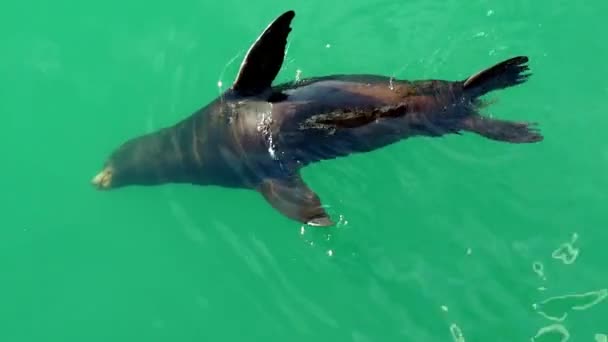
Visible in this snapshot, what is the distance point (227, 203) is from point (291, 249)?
2.53 feet

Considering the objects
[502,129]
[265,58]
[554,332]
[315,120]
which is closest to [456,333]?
[554,332]

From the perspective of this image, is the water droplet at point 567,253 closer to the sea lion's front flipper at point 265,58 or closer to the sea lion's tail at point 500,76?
the sea lion's tail at point 500,76

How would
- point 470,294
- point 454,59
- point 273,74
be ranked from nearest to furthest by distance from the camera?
point 273,74 → point 470,294 → point 454,59

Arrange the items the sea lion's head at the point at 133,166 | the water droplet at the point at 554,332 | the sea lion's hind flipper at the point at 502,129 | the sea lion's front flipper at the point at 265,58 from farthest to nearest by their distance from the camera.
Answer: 1. the sea lion's head at the point at 133,166
2. the water droplet at the point at 554,332
3. the sea lion's hind flipper at the point at 502,129
4. the sea lion's front flipper at the point at 265,58

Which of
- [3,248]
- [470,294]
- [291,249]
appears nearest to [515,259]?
[470,294]

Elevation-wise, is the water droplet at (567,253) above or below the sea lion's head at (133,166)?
below

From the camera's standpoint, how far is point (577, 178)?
630 centimetres

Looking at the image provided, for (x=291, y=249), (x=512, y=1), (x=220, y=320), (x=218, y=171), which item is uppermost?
(x=512, y=1)

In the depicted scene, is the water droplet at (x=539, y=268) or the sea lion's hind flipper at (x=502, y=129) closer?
the sea lion's hind flipper at (x=502, y=129)

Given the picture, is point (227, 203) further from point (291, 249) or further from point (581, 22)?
point (581, 22)

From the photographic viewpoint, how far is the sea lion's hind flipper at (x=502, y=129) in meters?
5.57

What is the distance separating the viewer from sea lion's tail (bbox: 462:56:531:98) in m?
5.46

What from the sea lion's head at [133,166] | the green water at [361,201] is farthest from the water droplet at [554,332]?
the sea lion's head at [133,166]

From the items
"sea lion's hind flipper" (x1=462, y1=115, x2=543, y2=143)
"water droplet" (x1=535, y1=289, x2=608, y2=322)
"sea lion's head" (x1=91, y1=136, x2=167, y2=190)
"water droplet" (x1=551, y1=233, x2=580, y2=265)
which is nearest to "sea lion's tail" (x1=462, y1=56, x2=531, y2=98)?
"sea lion's hind flipper" (x1=462, y1=115, x2=543, y2=143)
